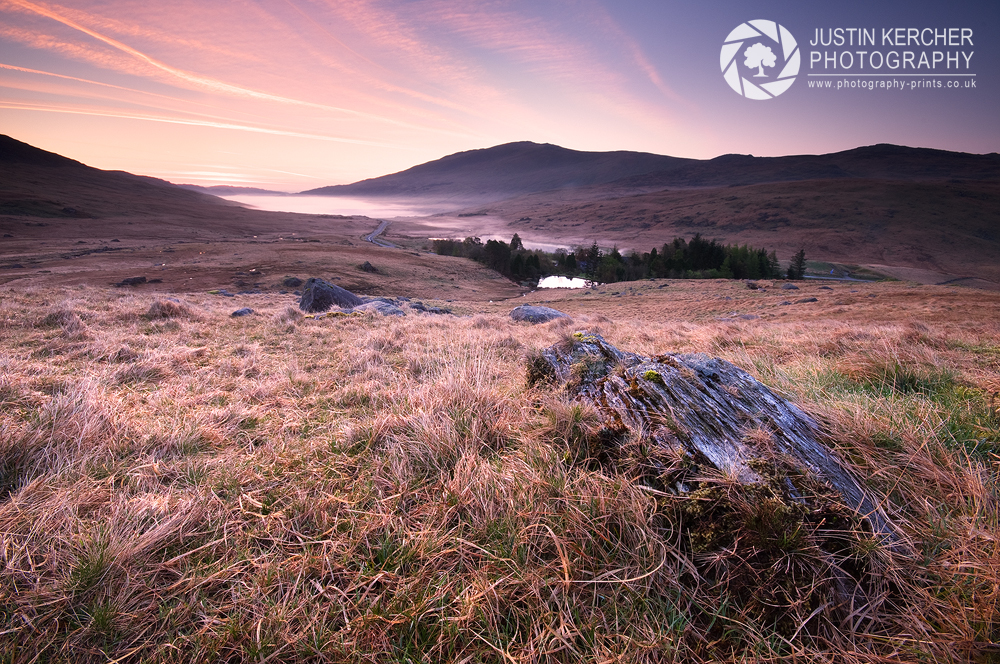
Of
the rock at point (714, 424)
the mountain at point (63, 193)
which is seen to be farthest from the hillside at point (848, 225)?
the mountain at point (63, 193)

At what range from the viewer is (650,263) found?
277 feet

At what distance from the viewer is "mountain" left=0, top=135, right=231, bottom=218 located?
115688 mm

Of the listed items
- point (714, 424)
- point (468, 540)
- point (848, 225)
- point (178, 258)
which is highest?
point (848, 225)

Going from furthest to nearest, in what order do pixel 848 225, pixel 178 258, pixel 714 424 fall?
pixel 848 225 → pixel 178 258 → pixel 714 424

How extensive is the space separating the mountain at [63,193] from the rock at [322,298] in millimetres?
146611

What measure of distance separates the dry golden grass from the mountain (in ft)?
536

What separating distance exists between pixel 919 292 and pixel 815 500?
42.1 m

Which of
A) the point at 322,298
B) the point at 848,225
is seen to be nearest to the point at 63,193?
the point at 322,298

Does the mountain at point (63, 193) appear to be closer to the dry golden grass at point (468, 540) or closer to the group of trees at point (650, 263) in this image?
the group of trees at point (650, 263)

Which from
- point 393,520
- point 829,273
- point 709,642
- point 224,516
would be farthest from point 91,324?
point 829,273

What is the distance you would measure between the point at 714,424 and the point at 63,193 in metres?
217

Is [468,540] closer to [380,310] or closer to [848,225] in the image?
[380,310]

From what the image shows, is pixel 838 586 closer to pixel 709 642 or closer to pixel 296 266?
pixel 709 642

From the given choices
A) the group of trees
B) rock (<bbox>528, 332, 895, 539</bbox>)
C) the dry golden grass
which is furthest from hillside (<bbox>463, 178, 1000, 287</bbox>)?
the dry golden grass
